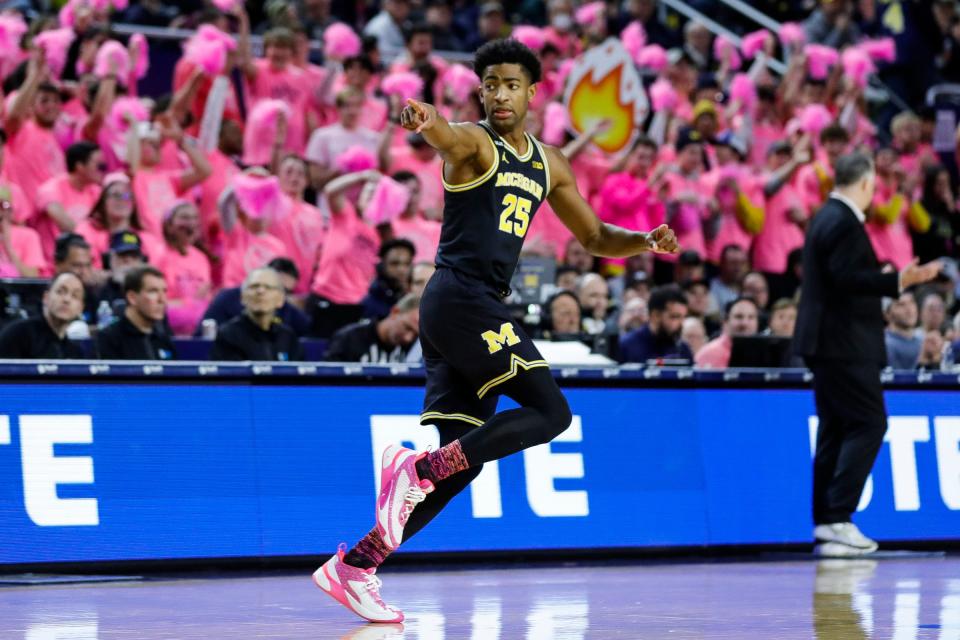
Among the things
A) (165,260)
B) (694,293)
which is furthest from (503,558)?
(694,293)

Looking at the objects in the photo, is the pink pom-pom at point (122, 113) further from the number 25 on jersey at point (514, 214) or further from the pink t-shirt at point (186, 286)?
the number 25 on jersey at point (514, 214)

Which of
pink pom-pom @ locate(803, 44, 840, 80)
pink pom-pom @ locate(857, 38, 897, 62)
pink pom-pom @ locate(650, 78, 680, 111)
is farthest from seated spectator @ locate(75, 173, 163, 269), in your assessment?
pink pom-pom @ locate(857, 38, 897, 62)

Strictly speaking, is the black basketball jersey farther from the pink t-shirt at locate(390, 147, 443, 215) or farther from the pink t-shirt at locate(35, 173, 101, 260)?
the pink t-shirt at locate(390, 147, 443, 215)

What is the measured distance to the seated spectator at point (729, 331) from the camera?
11477 mm

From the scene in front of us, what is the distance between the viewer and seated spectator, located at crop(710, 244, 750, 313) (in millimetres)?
15031

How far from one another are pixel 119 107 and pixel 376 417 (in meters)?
5.52

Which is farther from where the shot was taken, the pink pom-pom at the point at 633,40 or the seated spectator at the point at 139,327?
the pink pom-pom at the point at 633,40

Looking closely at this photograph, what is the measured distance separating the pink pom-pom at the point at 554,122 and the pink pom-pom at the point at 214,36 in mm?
3061

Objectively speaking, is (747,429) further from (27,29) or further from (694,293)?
(27,29)

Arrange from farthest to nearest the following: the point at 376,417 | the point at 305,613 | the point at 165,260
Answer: the point at 165,260, the point at 376,417, the point at 305,613

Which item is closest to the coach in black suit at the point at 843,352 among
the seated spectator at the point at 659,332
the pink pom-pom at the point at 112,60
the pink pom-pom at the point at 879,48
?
the seated spectator at the point at 659,332

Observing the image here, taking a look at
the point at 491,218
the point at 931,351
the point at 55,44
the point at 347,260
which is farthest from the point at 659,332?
the point at 491,218

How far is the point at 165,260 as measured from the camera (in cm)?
1212

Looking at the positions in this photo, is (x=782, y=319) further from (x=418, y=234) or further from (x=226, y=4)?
(x=226, y=4)
